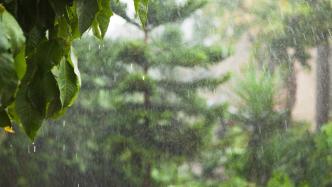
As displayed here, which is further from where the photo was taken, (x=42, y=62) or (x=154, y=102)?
(x=154, y=102)

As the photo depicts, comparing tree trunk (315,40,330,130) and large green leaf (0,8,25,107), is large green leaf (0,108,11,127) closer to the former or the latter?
large green leaf (0,8,25,107)

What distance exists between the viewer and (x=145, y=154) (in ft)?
8.59

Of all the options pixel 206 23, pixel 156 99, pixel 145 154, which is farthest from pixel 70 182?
pixel 206 23

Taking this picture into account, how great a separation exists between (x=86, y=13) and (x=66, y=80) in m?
0.07

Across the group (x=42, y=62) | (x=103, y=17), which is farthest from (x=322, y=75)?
(x=42, y=62)

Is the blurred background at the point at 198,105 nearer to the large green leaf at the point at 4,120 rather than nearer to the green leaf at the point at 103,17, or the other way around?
the green leaf at the point at 103,17

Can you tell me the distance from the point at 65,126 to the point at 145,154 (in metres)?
0.47

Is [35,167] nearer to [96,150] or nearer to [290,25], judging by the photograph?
[96,150]

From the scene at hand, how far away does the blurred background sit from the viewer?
2.40 meters

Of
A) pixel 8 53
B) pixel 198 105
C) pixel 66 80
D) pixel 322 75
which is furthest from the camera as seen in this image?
pixel 198 105

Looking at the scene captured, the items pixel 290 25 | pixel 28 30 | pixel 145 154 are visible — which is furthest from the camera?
pixel 145 154

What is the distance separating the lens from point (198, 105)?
2.54 m

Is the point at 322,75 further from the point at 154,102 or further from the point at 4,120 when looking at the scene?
the point at 4,120

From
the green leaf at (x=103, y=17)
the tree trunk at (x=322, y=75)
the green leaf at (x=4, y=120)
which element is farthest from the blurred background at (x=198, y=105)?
the green leaf at (x=4, y=120)
